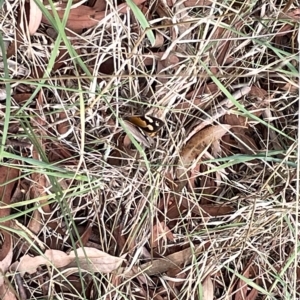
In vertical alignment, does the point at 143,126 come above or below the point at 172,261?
above

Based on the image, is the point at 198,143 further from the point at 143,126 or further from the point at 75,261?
→ the point at 75,261

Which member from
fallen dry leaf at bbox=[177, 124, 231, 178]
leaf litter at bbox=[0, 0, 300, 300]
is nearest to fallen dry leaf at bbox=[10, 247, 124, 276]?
leaf litter at bbox=[0, 0, 300, 300]

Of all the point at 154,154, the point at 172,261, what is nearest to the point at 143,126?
the point at 154,154

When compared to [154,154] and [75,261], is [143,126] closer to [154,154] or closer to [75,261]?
[154,154]

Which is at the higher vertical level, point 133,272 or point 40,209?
point 40,209

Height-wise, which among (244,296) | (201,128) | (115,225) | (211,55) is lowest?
(244,296)

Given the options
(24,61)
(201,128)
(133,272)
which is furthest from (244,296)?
(24,61)

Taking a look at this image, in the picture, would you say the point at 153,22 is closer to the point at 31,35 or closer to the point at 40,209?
the point at 31,35

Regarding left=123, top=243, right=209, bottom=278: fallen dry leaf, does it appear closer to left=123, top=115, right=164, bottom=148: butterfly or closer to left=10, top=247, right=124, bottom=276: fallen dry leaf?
left=10, top=247, right=124, bottom=276: fallen dry leaf
